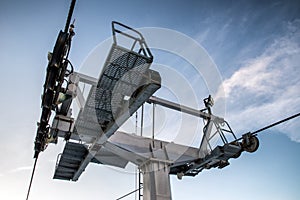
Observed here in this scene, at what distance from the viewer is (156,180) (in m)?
9.31

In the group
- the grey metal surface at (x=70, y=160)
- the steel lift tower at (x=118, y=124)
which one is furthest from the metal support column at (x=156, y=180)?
the grey metal surface at (x=70, y=160)

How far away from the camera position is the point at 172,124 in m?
10.3

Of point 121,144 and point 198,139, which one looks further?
point 198,139

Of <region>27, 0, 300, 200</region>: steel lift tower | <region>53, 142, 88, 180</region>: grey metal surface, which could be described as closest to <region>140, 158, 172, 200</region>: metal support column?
<region>27, 0, 300, 200</region>: steel lift tower

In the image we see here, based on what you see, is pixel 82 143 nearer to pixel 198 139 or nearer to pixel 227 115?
pixel 198 139

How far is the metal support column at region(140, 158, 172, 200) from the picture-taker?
29.4ft

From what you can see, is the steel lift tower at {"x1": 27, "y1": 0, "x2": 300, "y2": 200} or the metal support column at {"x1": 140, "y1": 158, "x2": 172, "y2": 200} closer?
the steel lift tower at {"x1": 27, "y1": 0, "x2": 300, "y2": 200}

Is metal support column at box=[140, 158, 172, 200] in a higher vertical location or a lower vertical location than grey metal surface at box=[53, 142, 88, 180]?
lower

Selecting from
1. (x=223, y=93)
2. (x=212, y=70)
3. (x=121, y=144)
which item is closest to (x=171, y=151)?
(x=121, y=144)

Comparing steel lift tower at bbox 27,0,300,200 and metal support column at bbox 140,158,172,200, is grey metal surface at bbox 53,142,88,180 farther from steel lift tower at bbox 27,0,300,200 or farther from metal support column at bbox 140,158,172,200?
metal support column at bbox 140,158,172,200

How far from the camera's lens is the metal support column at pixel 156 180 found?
8962 millimetres

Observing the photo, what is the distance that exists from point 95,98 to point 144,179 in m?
4.87

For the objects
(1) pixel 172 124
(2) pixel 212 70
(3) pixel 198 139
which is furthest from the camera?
(3) pixel 198 139

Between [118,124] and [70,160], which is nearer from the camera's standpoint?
[118,124]
